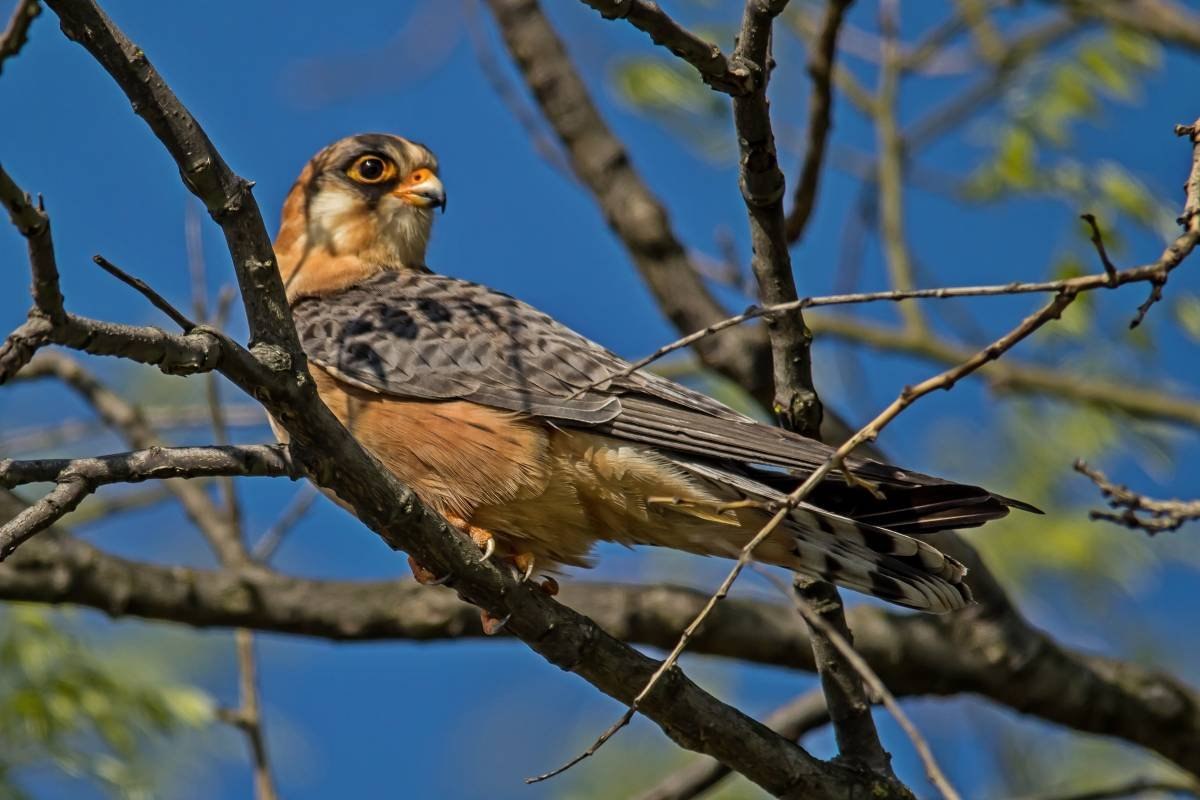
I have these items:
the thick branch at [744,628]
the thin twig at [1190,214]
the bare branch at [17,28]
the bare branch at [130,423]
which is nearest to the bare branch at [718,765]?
the thick branch at [744,628]

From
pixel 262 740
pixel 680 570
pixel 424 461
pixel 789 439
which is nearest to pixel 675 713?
pixel 789 439

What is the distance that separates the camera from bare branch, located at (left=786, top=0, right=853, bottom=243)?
5801 millimetres

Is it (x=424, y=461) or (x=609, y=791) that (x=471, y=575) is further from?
(x=609, y=791)

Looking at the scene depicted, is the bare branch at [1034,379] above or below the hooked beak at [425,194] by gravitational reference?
above

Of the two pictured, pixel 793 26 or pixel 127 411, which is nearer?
pixel 127 411

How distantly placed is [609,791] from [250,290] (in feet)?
17.1

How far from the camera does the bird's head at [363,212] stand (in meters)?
6.03

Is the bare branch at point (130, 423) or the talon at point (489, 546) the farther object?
the bare branch at point (130, 423)

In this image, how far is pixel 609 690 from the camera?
397cm

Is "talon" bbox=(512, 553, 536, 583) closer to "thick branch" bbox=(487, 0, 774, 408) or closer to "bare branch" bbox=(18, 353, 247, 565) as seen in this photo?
"thick branch" bbox=(487, 0, 774, 408)

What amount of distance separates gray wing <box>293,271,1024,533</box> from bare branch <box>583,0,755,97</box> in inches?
36.7

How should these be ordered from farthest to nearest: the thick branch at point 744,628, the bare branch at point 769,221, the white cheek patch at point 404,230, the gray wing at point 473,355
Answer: the white cheek patch at point 404,230 < the thick branch at point 744,628 < the gray wing at point 473,355 < the bare branch at point 769,221

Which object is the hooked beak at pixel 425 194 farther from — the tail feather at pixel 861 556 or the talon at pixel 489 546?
the tail feather at pixel 861 556

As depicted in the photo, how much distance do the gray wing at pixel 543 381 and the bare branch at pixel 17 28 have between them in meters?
1.75
